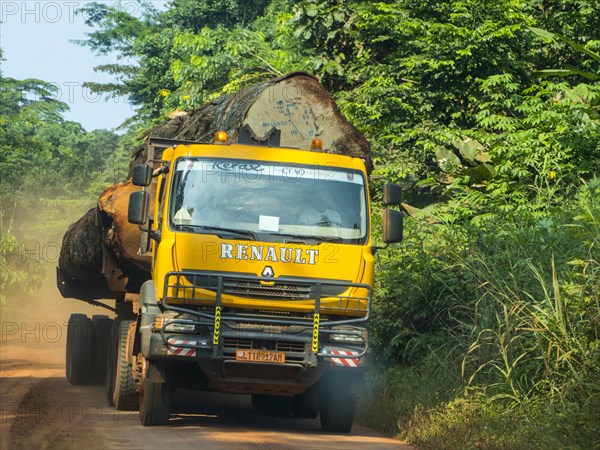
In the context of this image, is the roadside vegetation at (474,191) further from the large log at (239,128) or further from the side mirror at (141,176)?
the side mirror at (141,176)

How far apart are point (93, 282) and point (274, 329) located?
6.12 m

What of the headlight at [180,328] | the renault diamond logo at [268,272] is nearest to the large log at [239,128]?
the renault diamond logo at [268,272]

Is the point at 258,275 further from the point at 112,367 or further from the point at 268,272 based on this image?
the point at 112,367

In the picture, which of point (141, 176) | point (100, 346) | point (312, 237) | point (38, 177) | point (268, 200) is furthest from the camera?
point (38, 177)

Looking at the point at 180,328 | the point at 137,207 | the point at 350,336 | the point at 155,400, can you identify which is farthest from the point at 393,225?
the point at 155,400

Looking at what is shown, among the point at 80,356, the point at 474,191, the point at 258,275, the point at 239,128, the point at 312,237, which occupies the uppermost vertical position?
the point at 239,128

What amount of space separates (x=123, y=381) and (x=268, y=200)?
289 cm

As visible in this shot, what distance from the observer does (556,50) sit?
60.8 ft

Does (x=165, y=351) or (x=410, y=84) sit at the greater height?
(x=410, y=84)

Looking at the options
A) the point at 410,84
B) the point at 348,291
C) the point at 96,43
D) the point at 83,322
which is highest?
the point at 96,43

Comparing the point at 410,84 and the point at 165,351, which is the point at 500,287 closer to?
the point at 165,351

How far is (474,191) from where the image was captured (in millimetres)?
15508

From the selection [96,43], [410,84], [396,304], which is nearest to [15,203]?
[96,43]

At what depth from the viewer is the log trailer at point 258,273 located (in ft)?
30.1
